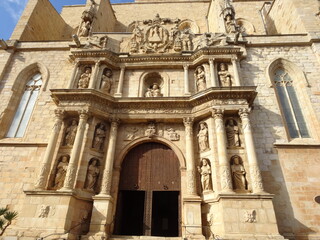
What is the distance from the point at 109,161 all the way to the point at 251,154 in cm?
522

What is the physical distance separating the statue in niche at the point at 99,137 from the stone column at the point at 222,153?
179 inches

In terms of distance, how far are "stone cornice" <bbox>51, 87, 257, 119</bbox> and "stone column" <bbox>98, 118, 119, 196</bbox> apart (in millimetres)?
665

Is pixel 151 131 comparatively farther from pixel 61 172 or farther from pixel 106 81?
pixel 61 172

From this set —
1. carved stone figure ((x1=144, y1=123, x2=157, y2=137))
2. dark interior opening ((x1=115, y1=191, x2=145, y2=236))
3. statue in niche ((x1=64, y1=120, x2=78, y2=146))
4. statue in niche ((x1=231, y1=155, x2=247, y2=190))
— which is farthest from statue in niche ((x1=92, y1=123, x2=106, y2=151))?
statue in niche ((x1=231, y1=155, x2=247, y2=190))

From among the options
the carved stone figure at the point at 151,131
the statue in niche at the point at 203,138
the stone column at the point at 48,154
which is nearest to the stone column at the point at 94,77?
the stone column at the point at 48,154

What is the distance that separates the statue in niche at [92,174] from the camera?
27.7 ft

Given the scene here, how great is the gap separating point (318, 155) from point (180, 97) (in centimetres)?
574

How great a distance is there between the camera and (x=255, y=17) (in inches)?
696

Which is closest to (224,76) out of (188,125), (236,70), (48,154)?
(236,70)

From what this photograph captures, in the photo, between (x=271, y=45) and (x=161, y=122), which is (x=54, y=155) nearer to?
(x=161, y=122)

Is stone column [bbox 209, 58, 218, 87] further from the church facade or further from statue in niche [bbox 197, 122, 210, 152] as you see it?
statue in niche [bbox 197, 122, 210, 152]

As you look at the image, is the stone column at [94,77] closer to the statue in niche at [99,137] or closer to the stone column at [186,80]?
the statue in niche at [99,137]

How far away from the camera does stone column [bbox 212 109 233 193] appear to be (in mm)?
7708

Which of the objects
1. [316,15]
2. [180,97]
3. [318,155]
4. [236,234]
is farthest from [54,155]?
[316,15]
